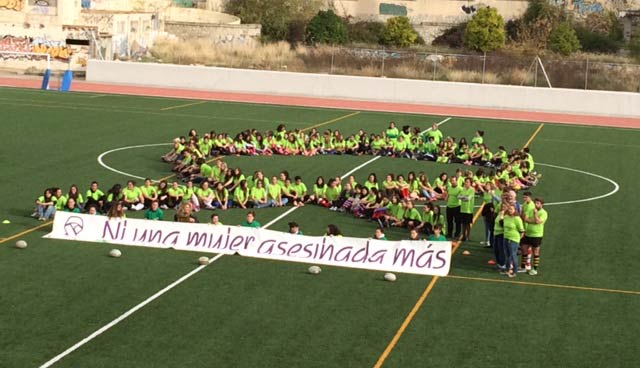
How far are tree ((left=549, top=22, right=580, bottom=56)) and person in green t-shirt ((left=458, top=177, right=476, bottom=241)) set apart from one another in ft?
195

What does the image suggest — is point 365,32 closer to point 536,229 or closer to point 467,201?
point 467,201

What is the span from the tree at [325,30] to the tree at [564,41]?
15.1m

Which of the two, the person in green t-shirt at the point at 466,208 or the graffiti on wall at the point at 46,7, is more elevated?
the graffiti on wall at the point at 46,7

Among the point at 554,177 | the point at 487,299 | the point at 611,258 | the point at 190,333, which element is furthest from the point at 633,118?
the point at 190,333

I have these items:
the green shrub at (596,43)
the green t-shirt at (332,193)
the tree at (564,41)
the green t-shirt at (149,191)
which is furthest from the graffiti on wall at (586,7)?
the green t-shirt at (149,191)

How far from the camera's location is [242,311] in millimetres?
19656

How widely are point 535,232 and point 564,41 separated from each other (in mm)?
63076

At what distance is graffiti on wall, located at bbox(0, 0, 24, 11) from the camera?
7344 cm

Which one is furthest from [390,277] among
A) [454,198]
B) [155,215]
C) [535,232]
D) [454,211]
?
[155,215]

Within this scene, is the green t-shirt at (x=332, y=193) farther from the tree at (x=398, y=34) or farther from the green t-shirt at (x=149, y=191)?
the tree at (x=398, y=34)

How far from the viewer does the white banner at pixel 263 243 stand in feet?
75.0

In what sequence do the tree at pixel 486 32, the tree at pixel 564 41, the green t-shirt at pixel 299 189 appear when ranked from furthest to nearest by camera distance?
the tree at pixel 486 32 < the tree at pixel 564 41 < the green t-shirt at pixel 299 189

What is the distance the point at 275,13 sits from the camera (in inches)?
3622

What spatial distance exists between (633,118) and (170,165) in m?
27.7
